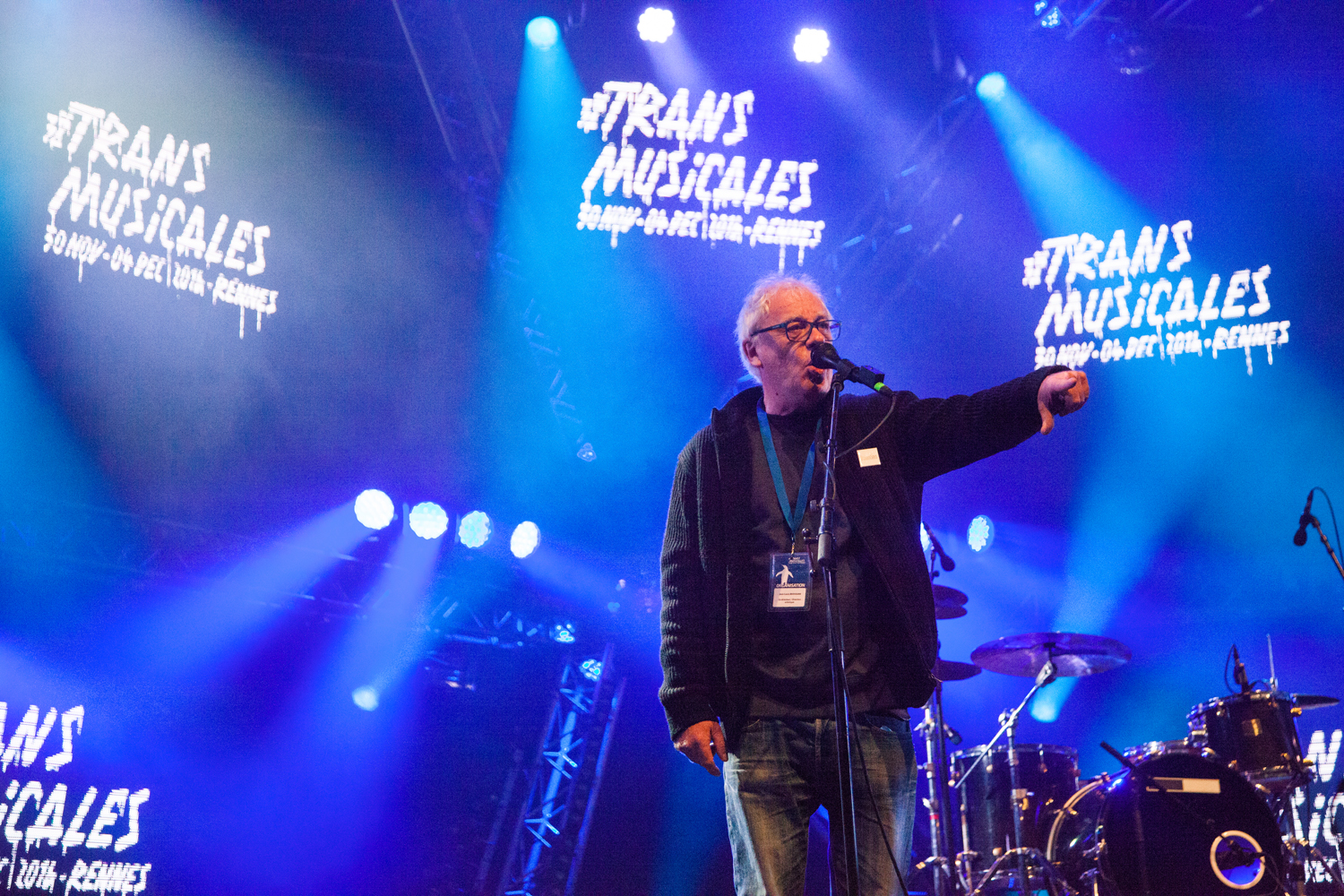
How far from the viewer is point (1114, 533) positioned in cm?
884

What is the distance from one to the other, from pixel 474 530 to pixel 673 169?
3241 mm

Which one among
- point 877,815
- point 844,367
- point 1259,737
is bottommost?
point 877,815

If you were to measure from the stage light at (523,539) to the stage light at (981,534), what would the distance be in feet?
13.3

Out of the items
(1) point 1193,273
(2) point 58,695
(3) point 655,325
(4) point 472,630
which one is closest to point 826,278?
(3) point 655,325

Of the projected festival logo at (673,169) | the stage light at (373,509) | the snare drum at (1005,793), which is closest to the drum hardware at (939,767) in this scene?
the snare drum at (1005,793)

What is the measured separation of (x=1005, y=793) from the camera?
5988 mm

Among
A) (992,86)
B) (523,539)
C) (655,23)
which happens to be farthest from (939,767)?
(655,23)

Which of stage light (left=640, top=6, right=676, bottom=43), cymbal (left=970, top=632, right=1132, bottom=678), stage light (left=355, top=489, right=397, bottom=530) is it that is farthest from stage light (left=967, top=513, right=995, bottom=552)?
stage light (left=355, top=489, right=397, bottom=530)

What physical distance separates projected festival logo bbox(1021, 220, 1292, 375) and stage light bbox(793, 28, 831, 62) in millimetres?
2505

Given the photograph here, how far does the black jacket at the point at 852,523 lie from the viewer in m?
2.15

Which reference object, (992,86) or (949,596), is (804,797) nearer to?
(949,596)

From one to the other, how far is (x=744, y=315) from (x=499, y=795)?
638 centimetres

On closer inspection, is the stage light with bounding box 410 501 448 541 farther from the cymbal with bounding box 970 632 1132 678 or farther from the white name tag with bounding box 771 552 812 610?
the white name tag with bounding box 771 552 812 610

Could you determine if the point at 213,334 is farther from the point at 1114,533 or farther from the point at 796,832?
the point at 1114,533
